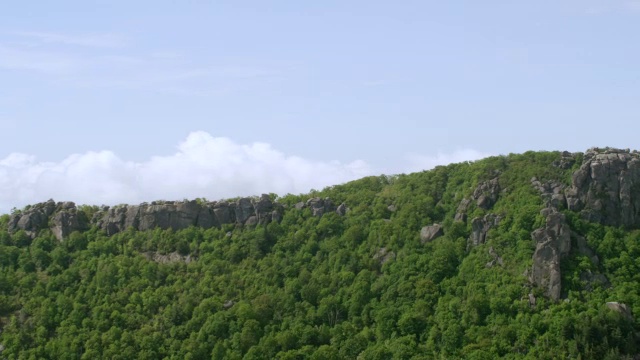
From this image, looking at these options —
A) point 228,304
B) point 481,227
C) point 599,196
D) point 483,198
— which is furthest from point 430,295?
point 228,304

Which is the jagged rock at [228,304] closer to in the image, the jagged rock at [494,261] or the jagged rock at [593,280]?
the jagged rock at [494,261]

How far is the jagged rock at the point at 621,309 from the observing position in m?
164

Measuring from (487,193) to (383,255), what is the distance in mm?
21196

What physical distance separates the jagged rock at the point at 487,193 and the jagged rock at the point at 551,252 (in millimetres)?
14915

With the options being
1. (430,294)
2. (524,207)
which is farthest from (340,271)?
(524,207)

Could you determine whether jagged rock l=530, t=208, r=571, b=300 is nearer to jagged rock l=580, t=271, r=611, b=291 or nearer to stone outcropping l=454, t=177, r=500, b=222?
jagged rock l=580, t=271, r=611, b=291

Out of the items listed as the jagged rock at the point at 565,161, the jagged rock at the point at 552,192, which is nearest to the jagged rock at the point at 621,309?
the jagged rock at the point at 552,192

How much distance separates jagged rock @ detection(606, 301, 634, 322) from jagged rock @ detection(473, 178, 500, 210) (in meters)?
33.6

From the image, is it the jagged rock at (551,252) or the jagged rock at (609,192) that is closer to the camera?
the jagged rock at (551,252)

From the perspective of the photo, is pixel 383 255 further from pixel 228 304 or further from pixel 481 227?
pixel 228 304

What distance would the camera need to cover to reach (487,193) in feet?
635

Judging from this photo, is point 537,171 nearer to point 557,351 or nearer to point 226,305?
point 557,351

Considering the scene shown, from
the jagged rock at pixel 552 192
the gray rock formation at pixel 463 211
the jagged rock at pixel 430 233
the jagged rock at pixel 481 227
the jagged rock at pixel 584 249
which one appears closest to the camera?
the jagged rock at pixel 584 249

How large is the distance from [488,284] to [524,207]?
16.5 meters
